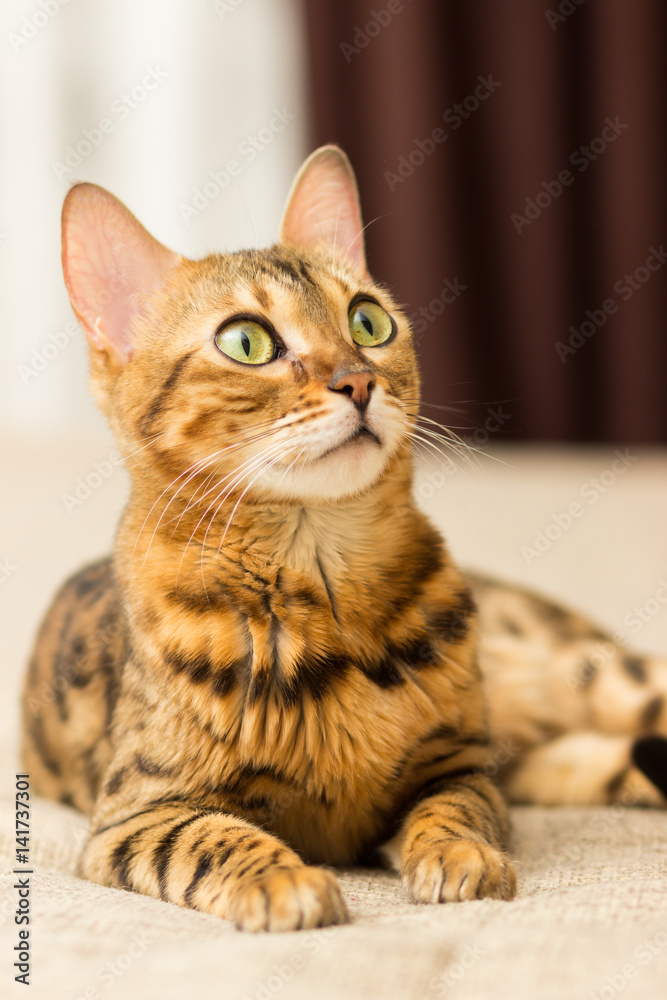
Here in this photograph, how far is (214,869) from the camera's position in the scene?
106 centimetres

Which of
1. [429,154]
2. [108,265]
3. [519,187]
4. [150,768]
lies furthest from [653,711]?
[429,154]

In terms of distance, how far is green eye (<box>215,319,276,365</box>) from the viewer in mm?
1274

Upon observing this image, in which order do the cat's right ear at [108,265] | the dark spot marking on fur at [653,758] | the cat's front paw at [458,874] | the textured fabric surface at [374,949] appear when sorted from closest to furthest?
the textured fabric surface at [374,949], the cat's front paw at [458,874], the cat's right ear at [108,265], the dark spot marking on fur at [653,758]

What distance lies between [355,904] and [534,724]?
3.13 ft

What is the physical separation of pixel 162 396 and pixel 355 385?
29cm

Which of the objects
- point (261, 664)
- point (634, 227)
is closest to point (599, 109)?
point (634, 227)

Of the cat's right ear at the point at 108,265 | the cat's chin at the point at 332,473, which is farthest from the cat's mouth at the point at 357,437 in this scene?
the cat's right ear at the point at 108,265

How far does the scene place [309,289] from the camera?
1.35 meters

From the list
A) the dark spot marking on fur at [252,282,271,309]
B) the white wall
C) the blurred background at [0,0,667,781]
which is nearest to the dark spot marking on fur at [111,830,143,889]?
the dark spot marking on fur at [252,282,271,309]

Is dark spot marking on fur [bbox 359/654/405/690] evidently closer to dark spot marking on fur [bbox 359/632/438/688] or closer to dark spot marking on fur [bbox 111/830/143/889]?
dark spot marking on fur [bbox 359/632/438/688]

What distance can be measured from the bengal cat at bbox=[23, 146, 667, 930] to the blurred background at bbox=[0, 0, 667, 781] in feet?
5.37

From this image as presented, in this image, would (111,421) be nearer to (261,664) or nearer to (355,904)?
(261,664)

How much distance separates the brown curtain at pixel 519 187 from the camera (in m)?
3.30

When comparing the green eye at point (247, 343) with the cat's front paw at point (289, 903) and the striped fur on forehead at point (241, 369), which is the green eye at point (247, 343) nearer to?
the striped fur on forehead at point (241, 369)
